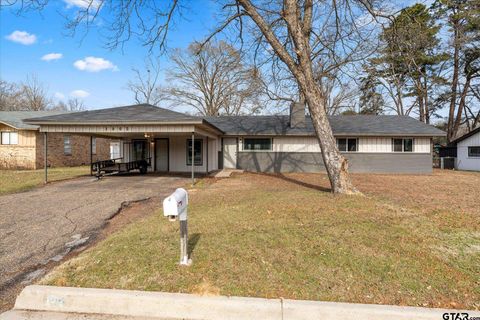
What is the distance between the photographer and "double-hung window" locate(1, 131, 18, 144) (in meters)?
18.0

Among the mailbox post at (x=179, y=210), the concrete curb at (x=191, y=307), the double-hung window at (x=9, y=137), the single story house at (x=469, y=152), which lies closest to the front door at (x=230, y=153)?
the mailbox post at (x=179, y=210)

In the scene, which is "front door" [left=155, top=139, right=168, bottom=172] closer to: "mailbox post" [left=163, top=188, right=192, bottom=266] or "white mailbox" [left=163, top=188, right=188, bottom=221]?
"mailbox post" [left=163, top=188, right=192, bottom=266]

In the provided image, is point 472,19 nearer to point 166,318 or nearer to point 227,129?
point 227,129

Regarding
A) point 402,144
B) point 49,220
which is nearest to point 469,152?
point 402,144

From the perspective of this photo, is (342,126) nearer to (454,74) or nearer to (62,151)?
(454,74)

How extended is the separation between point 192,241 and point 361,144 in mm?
15351

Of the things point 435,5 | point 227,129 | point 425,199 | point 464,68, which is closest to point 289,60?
point 425,199

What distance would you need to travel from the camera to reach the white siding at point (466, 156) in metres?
19.2

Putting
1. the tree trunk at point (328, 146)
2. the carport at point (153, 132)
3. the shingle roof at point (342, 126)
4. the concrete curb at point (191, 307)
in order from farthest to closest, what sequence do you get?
the shingle roof at point (342, 126), the carport at point (153, 132), the tree trunk at point (328, 146), the concrete curb at point (191, 307)

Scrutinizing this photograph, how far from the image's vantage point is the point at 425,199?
7.51 metres

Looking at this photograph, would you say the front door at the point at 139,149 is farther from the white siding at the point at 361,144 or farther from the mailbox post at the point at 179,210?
the mailbox post at the point at 179,210

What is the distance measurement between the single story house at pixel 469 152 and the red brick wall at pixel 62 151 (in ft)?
103

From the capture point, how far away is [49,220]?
5.60 m

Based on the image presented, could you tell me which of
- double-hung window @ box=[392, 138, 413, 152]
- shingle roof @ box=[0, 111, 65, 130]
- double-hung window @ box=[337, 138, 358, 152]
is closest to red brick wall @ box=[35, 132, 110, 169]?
shingle roof @ box=[0, 111, 65, 130]
